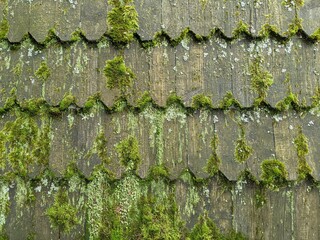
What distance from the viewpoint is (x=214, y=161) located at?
7.43 feet

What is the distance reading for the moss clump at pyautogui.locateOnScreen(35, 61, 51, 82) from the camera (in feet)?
7.63

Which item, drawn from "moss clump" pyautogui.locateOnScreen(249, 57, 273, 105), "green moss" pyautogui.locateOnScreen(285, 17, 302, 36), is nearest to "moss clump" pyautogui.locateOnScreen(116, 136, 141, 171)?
"moss clump" pyautogui.locateOnScreen(249, 57, 273, 105)

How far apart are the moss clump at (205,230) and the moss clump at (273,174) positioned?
31 centimetres

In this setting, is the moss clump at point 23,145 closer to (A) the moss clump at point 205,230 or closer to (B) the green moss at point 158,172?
(B) the green moss at point 158,172

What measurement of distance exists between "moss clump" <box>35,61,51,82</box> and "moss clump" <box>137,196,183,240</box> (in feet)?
2.42

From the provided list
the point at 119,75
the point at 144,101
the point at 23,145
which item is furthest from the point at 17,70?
the point at 144,101

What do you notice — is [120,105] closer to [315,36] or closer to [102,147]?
[102,147]

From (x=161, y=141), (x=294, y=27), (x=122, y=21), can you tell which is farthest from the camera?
(x=294, y=27)

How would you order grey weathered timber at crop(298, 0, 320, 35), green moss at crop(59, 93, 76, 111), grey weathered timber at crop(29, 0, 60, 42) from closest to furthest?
1. green moss at crop(59, 93, 76, 111)
2. grey weathered timber at crop(29, 0, 60, 42)
3. grey weathered timber at crop(298, 0, 320, 35)

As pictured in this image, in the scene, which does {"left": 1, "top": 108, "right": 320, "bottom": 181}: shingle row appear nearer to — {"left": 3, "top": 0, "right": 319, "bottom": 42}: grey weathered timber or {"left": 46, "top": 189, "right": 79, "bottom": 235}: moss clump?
{"left": 46, "top": 189, "right": 79, "bottom": 235}: moss clump

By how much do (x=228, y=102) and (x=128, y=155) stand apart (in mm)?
540

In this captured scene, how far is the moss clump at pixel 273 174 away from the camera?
89.3 inches

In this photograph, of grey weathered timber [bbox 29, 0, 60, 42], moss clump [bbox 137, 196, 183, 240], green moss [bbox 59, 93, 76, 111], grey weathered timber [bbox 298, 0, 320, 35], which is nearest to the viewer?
moss clump [bbox 137, 196, 183, 240]

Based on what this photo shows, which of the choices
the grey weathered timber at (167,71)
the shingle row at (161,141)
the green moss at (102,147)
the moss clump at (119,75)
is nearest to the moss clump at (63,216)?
the shingle row at (161,141)
